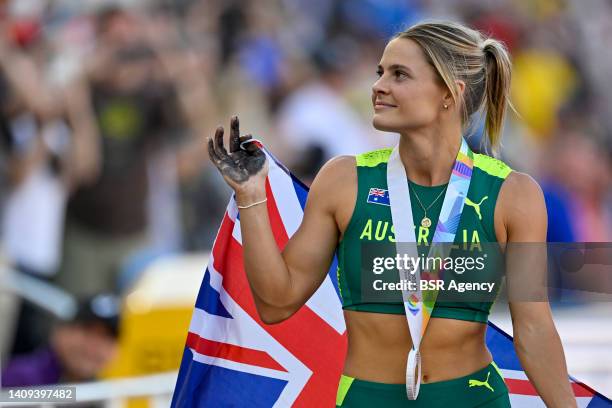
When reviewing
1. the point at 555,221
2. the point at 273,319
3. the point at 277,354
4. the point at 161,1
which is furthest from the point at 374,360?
the point at 161,1

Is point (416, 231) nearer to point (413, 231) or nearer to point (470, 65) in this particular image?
point (413, 231)

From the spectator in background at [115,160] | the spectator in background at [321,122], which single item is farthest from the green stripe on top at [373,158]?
the spectator in background at [321,122]

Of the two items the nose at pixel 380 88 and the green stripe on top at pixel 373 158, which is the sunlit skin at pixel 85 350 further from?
the nose at pixel 380 88

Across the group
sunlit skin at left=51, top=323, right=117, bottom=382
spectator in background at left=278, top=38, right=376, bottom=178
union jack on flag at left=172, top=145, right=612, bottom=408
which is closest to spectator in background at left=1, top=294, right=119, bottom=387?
sunlit skin at left=51, top=323, right=117, bottom=382

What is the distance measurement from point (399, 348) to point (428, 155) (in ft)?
1.82

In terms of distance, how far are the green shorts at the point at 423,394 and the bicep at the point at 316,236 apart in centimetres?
30

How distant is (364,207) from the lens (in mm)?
3453

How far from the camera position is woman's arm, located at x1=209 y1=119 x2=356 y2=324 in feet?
11.2

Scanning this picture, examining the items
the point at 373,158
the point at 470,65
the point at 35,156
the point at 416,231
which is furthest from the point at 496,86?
the point at 35,156

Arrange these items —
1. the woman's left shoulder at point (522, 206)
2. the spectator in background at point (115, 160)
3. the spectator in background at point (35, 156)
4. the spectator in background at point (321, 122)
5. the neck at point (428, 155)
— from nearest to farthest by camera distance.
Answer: the woman's left shoulder at point (522, 206) → the neck at point (428, 155) → the spectator in background at point (35, 156) → the spectator in background at point (115, 160) → the spectator in background at point (321, 122)

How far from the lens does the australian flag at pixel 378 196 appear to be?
136 inches

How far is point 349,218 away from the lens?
3451 mm

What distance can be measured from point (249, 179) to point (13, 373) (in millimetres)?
3614

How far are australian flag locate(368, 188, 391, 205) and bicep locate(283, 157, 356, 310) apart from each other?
0.23 feet
